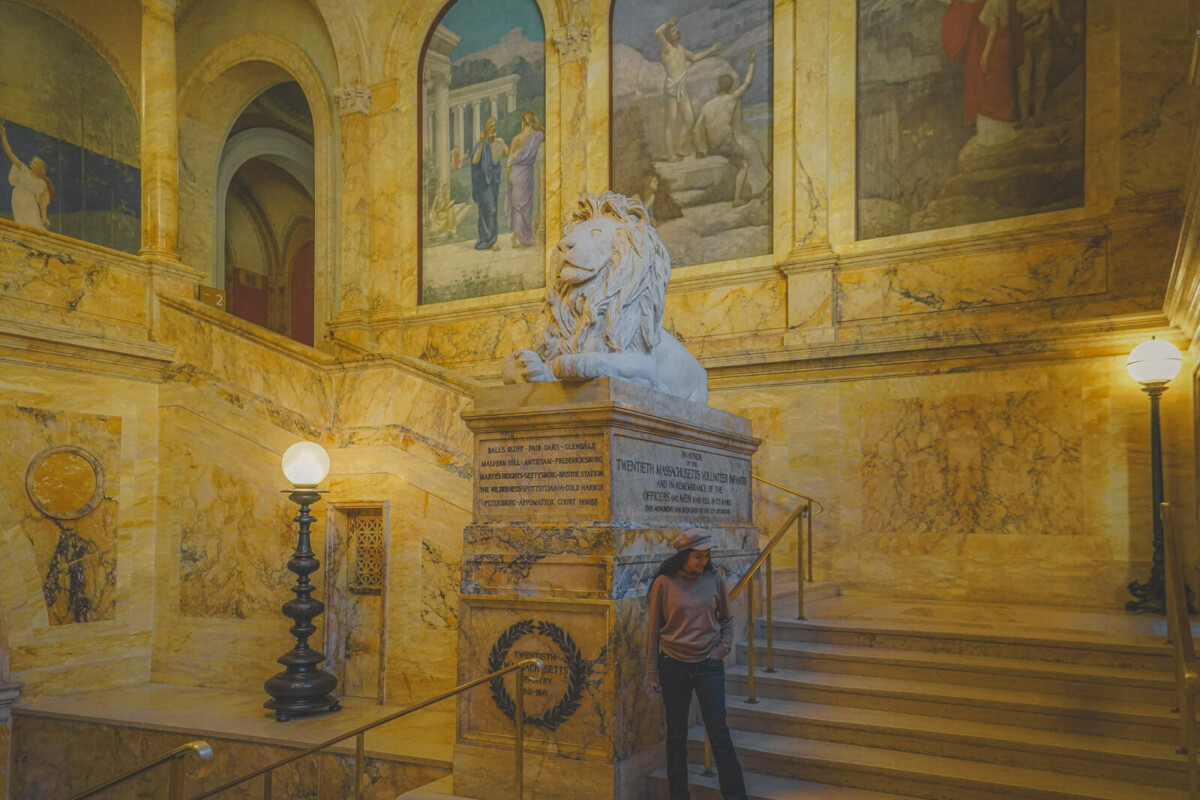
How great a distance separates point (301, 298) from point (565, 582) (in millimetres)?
20159

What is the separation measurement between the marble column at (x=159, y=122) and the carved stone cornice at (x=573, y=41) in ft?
16.4

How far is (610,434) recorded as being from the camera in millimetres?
5137

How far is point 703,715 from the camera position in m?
4.69

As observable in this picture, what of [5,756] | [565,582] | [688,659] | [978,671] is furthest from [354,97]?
[978,671]

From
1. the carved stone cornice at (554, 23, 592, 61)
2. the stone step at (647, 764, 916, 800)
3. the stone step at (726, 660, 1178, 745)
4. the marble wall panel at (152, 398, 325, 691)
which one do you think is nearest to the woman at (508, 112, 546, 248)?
the carved stone cornice at (554, 23, 592, 61)

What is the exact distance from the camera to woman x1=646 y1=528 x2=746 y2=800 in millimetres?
4660

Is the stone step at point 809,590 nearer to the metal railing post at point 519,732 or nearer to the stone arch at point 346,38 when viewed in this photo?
the metal railing post at point 519,732

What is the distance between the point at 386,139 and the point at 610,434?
34.8ft

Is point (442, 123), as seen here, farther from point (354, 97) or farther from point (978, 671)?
point (978, 671)

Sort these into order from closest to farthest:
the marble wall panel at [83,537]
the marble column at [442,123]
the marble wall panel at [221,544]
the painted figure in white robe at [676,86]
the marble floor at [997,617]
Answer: the marble floor at [997,617]
the marble wall panel at [83,537]
the marble wall panel at [221,544]
the painted figure in white robe at [676,86]
the marble column at [442,123]

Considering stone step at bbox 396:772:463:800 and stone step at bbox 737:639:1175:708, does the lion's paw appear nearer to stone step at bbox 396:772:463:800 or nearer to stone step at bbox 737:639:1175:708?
stone step at bbox 396:772:463:800

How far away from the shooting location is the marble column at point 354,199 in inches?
564

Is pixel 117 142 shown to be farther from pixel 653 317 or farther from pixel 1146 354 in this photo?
pixel 1146 354

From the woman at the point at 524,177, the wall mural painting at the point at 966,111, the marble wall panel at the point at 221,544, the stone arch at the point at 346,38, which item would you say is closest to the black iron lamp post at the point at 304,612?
the marble wall panel at the point at 221,544
